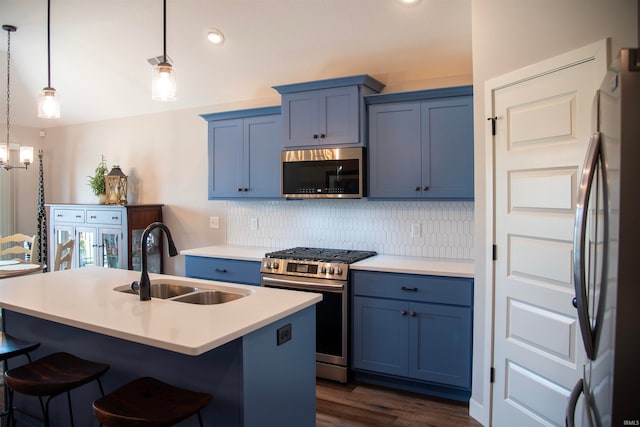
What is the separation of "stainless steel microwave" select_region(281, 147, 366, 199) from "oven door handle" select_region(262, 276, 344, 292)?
73cm

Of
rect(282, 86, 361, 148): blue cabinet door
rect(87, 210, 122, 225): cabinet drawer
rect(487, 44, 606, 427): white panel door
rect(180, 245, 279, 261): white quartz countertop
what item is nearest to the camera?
rect(487, 44, 606, 427): white panel door

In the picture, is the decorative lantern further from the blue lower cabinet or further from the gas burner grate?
the blue lower cabinet

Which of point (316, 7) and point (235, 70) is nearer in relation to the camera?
point (316, 7)

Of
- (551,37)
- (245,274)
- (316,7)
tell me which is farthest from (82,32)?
(551,37)

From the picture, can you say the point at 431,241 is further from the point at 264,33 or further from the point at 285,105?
the point at 264,33

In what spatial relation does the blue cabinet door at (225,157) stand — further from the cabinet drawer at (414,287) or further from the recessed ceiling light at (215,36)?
the cabinet drawer at (414,287)

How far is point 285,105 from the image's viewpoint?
376cm

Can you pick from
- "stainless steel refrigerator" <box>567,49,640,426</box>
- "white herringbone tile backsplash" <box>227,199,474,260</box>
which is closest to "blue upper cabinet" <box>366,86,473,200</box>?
"white herringbone tile backsplash" <box>227,199,474,260</box>

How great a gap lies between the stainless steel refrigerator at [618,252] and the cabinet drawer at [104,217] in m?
4.66

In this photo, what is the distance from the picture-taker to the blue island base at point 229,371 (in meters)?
1.75

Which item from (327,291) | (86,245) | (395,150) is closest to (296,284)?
(327,291)

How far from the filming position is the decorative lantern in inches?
203

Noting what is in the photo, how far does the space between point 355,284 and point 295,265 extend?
1.67 feet

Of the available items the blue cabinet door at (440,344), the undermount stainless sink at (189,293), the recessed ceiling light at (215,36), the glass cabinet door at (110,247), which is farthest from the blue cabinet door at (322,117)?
the glass cabinet door at (110,247)
